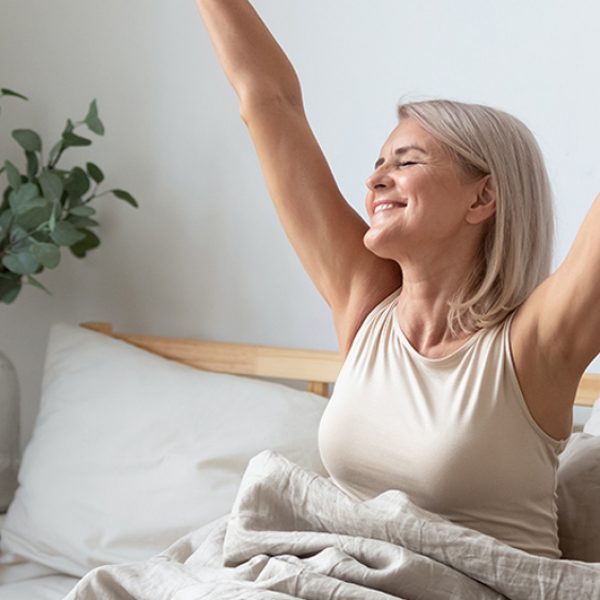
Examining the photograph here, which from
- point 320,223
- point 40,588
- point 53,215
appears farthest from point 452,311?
point 53,215

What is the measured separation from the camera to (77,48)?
2.54 metres

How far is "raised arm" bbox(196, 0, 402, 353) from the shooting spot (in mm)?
1499

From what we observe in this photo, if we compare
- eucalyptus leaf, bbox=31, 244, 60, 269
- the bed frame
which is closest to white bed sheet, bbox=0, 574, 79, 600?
the bed frame

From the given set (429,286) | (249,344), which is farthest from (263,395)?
(429,286)

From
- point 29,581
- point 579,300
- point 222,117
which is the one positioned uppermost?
point 222,117

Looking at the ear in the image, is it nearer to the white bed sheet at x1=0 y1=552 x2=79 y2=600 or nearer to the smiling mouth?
the smiling mouth

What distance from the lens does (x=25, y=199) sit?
2.29m

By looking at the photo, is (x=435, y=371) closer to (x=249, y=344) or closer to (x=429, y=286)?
(x=429, y=286)

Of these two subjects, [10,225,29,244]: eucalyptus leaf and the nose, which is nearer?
the nose

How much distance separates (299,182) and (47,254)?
88cm

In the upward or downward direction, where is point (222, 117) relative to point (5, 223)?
upward

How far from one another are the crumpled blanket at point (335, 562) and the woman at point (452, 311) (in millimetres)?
147

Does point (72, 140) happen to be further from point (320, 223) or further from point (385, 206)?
point (385, 206)

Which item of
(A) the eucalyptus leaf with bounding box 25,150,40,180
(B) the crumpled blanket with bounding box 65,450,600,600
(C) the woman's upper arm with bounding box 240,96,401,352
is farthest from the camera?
(A) the eucalyptus leaf with bounding box 25,150,40,180
